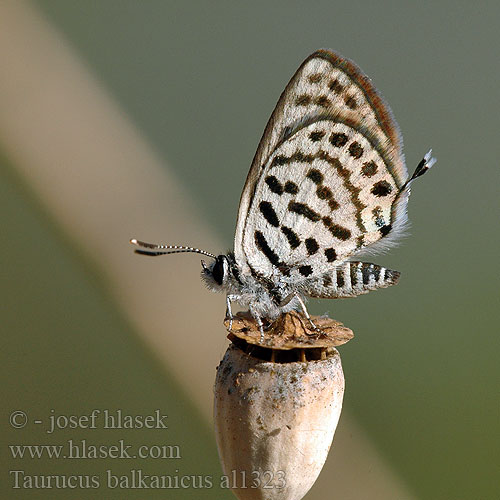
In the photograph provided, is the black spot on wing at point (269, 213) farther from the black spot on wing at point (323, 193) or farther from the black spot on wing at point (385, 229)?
the black spot on wing at point (385, 229)

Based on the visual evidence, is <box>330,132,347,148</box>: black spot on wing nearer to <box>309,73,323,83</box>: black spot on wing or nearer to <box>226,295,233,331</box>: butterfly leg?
<box>309,73,323,83</box>: black spot on wing

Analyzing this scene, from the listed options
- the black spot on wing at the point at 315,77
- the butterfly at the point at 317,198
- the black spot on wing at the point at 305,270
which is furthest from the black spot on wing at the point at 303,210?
the black spot on wing at the point at 315,77

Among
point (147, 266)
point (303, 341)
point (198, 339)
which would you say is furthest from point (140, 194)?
point (303, 341)

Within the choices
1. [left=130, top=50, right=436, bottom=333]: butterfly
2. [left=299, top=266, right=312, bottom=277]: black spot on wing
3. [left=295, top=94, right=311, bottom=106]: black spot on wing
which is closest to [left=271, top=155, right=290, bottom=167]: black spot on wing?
[left=130, top=50, right=436, bottom=333]: butterfly

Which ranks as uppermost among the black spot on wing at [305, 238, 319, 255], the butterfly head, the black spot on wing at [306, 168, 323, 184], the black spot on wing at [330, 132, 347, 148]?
the black spot on wing at [330, 132, 347, 148]

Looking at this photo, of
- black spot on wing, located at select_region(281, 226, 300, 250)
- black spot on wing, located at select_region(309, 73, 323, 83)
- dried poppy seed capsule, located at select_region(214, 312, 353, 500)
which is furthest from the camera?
black spot on wing, located at select_region(281, 226, 300, 250)

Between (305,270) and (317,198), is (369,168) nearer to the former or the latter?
(317,198)

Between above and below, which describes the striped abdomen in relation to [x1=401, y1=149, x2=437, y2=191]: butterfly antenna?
below
